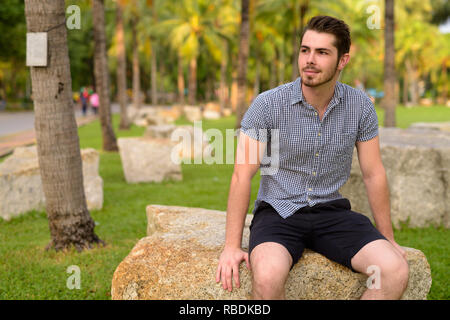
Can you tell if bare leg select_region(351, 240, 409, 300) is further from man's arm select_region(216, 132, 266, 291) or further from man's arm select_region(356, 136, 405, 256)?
man's arm select_region(216, 132, 266, 291)

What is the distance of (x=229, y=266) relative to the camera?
269 cm

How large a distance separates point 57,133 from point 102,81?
10.0 metres

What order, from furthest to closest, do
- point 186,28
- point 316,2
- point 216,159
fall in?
point 186,28 < point 316,2 < point 216,159

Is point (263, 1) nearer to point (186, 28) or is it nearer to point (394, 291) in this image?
point (186, 28)

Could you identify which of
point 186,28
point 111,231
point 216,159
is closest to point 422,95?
point 186,28

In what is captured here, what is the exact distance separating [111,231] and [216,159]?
749cm

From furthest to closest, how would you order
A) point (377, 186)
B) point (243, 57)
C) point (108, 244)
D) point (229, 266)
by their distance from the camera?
point (243, 57)
point (108, 244)
point (377, 186)
point (229, 266)

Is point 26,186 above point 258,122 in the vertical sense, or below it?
below

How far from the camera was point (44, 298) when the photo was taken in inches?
160

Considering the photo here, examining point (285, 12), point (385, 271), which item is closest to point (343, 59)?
point (385, 271)

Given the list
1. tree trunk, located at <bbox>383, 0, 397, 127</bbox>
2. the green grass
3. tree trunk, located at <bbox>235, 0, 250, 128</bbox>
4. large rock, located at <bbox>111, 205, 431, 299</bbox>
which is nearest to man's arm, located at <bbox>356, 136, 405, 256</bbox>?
large rock, located at <bbox>111, 205, 431, 299</bbox>

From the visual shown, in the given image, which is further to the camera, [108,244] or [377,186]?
[108,244]

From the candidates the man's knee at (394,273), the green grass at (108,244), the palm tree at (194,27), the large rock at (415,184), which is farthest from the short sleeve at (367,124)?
the palm tree at (194,27)

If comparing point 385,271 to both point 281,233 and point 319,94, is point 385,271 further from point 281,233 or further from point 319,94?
point 319,94
